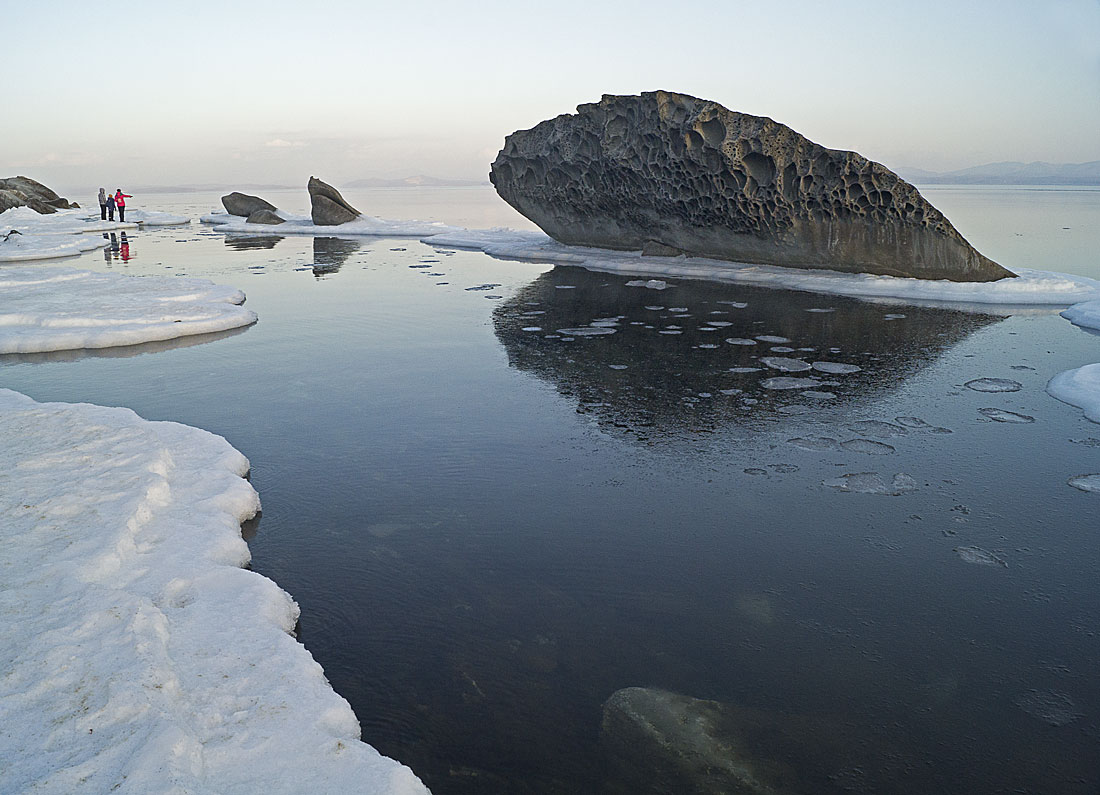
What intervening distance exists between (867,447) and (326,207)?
3005cm

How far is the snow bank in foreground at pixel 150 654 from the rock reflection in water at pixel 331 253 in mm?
13819

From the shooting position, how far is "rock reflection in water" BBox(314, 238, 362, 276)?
18.8 metres

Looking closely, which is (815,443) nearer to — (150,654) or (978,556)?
(978,556)

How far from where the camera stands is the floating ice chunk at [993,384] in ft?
25.3

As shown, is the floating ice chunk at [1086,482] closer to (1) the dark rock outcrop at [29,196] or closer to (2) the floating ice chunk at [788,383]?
(2) the floating ice chunk at [788,383]

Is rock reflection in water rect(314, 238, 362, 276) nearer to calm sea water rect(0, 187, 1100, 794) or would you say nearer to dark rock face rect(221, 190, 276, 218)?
calm sea water rect(0, 187, 1100, 794)

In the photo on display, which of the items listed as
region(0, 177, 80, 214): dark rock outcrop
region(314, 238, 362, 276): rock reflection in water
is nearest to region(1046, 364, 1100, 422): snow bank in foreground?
region(314, 238, 362, 276): rock reflection in water

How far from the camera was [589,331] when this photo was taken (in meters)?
10.7

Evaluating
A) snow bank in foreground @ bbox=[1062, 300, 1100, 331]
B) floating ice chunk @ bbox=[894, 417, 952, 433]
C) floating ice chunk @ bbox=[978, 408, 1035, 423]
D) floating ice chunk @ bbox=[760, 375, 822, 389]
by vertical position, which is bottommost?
floating ice chunk @ bbox=[894, 417, 952, 433]

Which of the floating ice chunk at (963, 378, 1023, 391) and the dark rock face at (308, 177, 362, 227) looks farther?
the dark rock face at (308, 177, 362, 227)

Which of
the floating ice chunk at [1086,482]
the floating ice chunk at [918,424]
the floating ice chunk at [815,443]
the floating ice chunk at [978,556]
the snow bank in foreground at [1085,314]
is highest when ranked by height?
the snow bank in foreground at [1085,314]

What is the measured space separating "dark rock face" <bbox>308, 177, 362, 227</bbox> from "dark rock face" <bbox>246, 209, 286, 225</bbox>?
324 centimetres

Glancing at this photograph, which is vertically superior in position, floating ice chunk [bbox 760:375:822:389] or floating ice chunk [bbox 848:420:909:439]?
floating ice chunk [bbox 760:375:822:389]

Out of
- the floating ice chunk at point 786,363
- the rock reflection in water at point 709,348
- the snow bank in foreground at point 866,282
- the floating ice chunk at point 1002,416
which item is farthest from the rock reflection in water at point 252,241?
the floating ice chunk at point 1002,416
